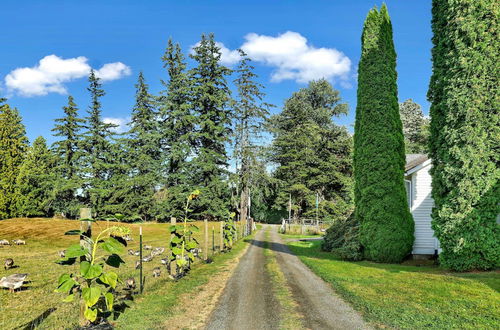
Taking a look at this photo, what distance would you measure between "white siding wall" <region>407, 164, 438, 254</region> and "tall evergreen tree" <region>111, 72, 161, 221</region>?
29377 mm

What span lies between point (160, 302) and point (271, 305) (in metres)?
2.33

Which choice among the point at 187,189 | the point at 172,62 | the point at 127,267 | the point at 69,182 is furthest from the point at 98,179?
the point at 127,267

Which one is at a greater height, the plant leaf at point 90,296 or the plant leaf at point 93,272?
the plant leaf at point 93,272

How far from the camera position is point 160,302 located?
677 centimetres

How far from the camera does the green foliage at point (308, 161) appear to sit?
43.8m

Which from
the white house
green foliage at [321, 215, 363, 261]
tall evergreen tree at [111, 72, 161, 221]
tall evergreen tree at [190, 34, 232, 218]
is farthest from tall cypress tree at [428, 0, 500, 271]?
tall evergreen tree at [111, 72, 161, 221]

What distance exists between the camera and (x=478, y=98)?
10258mm

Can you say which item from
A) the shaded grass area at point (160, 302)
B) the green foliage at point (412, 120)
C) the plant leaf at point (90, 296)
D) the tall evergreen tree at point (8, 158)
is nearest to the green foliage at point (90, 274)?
the plant leaf at point (90, 296)

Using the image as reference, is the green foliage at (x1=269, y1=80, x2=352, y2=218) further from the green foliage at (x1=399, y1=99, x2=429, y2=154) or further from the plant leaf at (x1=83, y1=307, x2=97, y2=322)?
the plant leaf at (x1=83, y1=307, x2=97, y2=322)

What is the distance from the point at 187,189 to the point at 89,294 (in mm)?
31221

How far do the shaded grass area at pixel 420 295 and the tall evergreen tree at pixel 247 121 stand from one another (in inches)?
726

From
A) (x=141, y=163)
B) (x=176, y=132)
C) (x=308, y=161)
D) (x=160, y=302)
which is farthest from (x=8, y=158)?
(x=160, y=302)

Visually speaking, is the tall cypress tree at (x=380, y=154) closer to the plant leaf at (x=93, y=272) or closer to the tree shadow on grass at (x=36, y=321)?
the plant leaf at (x=93, y=272)

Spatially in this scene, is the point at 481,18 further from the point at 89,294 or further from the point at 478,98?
the point at 89,294
